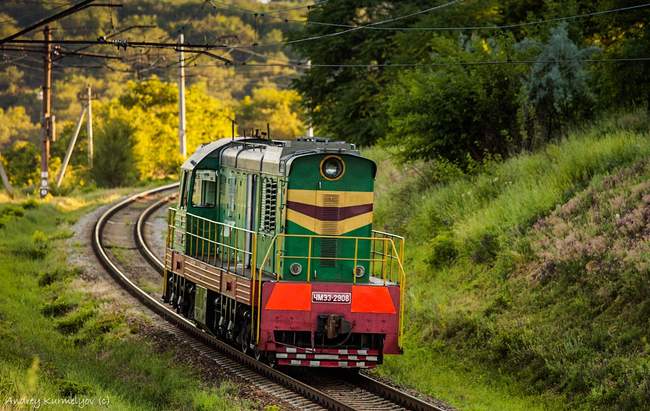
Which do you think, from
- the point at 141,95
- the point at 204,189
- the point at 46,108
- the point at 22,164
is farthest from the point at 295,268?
the point at 22,164

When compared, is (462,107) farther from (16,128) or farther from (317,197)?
(16,128)

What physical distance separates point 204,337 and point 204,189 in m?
2.70

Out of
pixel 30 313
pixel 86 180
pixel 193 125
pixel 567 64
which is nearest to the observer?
pixel 30 313

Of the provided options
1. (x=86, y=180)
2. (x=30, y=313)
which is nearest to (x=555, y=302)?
(x=30, y=313)

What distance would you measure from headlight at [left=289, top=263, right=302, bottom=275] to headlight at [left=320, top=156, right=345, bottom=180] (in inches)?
54.9

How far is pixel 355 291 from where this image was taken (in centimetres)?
1476

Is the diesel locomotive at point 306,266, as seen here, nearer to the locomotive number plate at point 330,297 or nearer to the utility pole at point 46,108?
the locomotive number plate at point 330,297

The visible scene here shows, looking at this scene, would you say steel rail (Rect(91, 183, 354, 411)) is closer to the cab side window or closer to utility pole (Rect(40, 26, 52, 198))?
the cab side window

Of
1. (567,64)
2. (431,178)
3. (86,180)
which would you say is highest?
(567,64)

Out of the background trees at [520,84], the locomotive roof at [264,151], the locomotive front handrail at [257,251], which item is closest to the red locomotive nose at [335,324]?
the locomotive front handrail at [257,251]

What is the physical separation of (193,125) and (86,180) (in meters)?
23.0

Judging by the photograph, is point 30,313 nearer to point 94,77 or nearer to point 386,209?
point 386,209

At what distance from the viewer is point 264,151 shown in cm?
1647

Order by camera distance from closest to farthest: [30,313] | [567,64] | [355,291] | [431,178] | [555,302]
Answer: [355,291]
[555,302]
[30,313]
[567,64]
[431,178]
